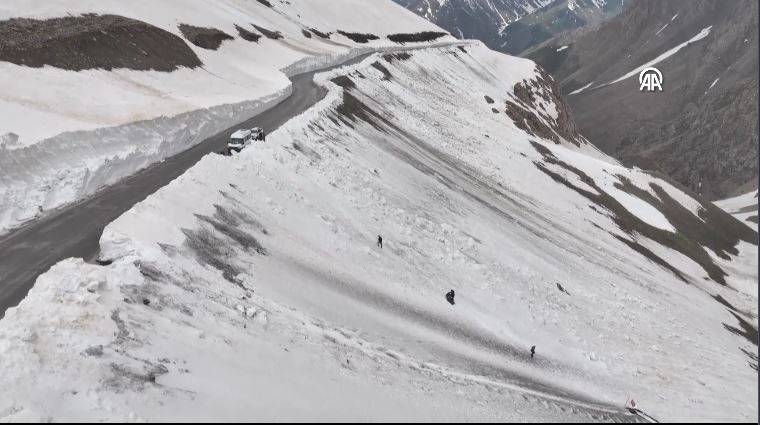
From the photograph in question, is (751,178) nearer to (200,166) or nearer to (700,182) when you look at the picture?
(700,182)

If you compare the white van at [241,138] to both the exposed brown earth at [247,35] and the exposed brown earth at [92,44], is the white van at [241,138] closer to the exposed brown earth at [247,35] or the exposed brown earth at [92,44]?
the exposed brown earth at [92,44]

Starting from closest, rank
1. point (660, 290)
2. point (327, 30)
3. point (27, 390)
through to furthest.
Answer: point (27, 390), point (660, 290), point (327, 30)

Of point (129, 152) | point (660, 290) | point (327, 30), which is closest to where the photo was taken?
point (129, 152)

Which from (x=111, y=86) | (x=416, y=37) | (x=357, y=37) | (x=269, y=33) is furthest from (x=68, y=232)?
(x=416, y=37)

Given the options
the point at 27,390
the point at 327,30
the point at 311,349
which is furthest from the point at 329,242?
the point at 327,30

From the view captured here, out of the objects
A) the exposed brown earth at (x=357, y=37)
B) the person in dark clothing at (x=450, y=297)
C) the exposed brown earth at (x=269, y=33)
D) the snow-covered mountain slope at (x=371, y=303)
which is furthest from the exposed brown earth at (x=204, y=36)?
the exposed brown earth at (x=357, y=37)

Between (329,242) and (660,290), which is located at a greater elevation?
(660,290)
